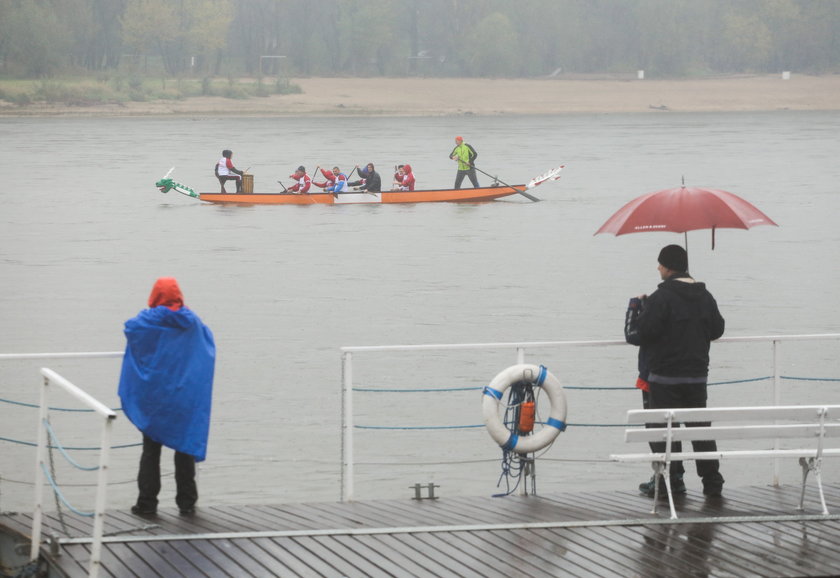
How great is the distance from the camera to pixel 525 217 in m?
38.1

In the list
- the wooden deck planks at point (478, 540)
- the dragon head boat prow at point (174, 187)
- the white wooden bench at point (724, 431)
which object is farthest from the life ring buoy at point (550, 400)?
the dragon head boat prow at point (174, 187)

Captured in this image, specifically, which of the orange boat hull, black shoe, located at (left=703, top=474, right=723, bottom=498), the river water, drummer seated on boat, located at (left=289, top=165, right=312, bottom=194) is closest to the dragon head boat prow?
the river water

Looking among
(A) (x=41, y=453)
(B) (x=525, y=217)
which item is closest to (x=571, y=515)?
(A) (x=41, y=453)

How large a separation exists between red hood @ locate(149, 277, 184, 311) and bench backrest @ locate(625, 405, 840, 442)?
7.24ft

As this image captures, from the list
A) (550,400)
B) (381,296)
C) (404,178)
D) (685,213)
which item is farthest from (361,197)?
(550,400)

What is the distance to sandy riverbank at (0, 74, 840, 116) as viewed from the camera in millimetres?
94875

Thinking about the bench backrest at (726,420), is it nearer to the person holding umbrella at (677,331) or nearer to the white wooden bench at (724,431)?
the white wooden bench at (724,431)

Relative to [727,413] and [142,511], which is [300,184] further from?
[727,413]

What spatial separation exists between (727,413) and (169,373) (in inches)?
106

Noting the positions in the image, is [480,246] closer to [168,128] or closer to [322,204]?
[322,204]

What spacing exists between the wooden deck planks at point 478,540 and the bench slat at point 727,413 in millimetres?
489

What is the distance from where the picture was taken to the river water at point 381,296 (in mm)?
12742

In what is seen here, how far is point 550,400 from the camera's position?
7035mm

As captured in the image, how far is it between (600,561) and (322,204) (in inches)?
1327
